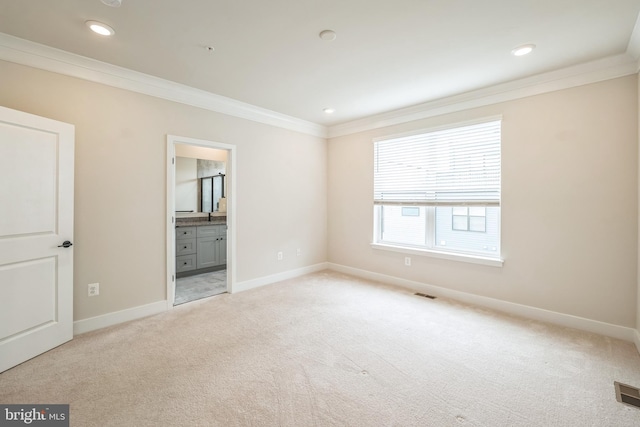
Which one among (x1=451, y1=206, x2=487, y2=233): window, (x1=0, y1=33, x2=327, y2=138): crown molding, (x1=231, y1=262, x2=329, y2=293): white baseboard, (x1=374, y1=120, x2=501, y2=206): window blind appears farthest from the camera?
(x1=231, y1=262, x2=329, y2=293): white baseboard

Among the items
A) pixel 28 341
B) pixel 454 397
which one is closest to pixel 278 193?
pixel 28 341

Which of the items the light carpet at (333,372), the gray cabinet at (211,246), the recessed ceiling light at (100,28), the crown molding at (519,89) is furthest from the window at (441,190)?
the recessed ceiling light at (100,28)

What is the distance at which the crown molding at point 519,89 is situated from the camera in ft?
9.05

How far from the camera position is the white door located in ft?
7.34

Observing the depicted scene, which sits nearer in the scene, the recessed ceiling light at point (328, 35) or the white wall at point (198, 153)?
the recessed ceiling light at point (328, 35)

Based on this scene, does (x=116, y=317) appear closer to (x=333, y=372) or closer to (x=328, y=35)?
(x=333, y=372)

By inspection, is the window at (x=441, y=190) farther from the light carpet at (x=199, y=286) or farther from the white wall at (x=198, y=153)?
the white wall at (x=198, y=153)

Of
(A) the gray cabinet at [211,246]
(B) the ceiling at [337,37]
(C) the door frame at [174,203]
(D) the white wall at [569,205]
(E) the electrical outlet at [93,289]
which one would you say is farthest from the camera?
(A) the gray cabinet at [211,246]

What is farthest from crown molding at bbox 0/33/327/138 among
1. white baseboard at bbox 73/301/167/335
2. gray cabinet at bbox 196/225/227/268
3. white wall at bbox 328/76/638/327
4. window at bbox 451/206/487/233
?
window at bbox 451/206/487/233

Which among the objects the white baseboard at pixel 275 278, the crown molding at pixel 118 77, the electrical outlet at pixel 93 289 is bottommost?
the white baseboard at pixel 275 278

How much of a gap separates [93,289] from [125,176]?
3.98 feet

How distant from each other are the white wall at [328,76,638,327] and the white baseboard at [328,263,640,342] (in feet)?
0.18

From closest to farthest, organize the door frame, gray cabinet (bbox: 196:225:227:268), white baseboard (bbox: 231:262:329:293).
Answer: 1. the door frame
2. white baseboard (bbox: 231:262:329:293)
3. gray cabinet (bbox: 196:225:227:268)

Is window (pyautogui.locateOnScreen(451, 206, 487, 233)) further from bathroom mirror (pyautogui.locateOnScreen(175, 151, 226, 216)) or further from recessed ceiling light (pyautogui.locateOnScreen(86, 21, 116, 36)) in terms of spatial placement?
bathroom mirror (pyautogui.locateOnScreen(175, 151, 226, 216))
